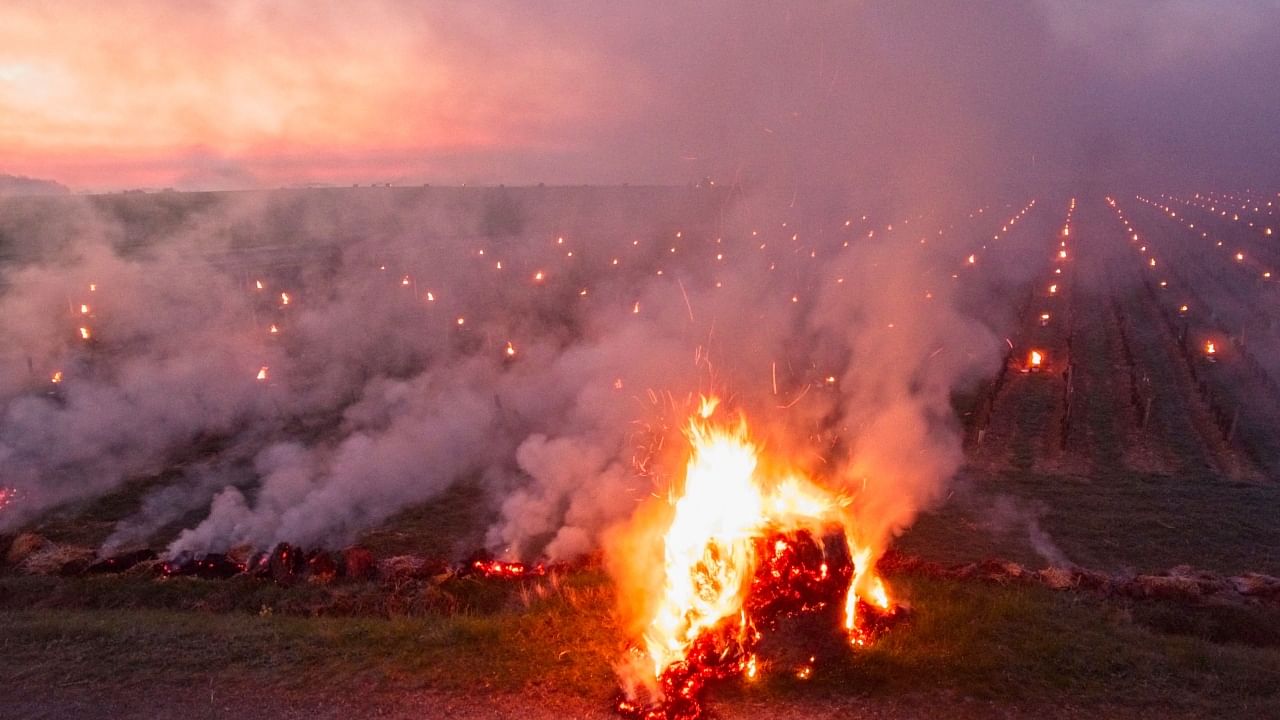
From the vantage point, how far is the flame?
7.40 meters

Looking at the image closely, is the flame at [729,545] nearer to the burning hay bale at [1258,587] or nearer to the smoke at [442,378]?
the smoke at [442,378]

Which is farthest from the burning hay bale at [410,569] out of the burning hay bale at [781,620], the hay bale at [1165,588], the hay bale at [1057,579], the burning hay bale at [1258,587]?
the burning hay bale at [1258,587]

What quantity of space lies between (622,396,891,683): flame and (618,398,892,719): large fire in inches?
0.4

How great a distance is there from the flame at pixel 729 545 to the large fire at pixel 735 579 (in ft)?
0.03

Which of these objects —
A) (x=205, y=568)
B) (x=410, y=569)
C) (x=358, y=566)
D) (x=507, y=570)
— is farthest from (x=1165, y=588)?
A: (x=205, y=568)

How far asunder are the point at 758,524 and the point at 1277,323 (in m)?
32.5

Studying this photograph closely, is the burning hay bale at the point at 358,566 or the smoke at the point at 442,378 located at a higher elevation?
the smoke at the point at 442,378

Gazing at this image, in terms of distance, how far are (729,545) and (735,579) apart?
32 centimetres

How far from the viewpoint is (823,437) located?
17984 mm

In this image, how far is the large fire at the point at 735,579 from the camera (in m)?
7.23

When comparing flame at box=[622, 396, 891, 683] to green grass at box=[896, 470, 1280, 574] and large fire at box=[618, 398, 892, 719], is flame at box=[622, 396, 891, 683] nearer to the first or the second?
large fire at box=[618, 398, 892, 719]

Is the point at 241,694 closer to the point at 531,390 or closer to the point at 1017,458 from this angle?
the point at 531,390

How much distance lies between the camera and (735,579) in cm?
742

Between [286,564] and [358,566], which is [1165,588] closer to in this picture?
[358,566]
